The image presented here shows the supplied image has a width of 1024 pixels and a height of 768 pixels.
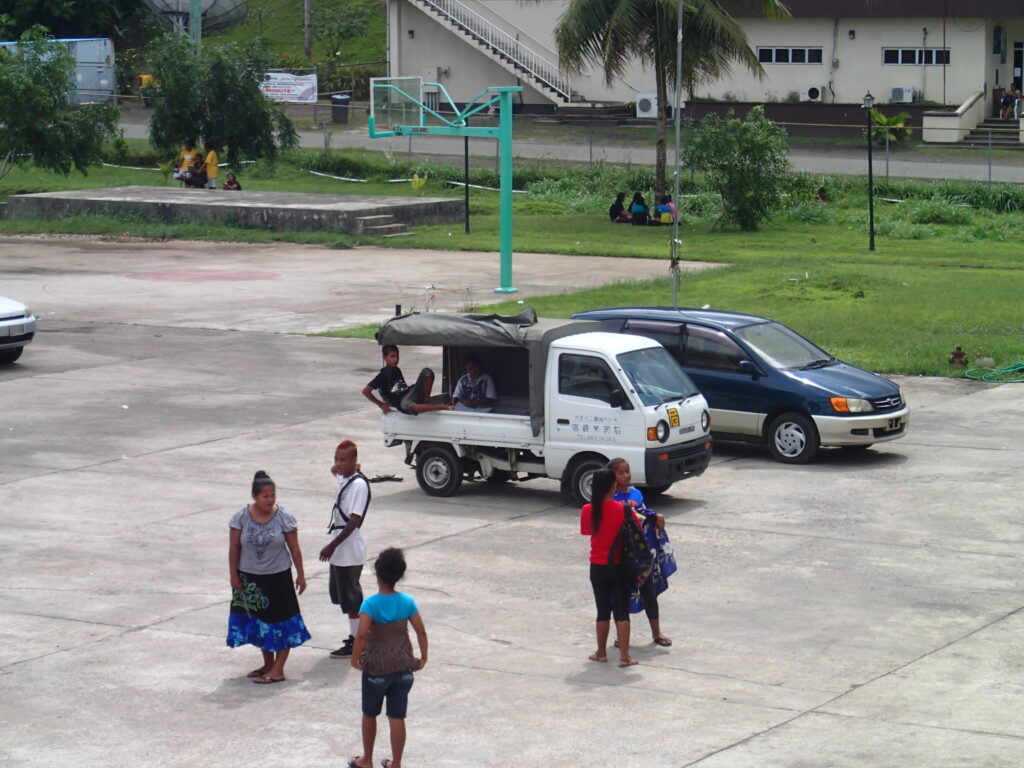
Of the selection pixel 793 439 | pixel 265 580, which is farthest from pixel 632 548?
pixel 793 439

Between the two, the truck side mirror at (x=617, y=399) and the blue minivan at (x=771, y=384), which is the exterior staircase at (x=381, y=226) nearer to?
the blue minivan at (x=771, y=384)

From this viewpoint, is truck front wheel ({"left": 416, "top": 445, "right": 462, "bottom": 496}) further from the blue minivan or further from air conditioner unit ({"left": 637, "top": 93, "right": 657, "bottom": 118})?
air conditioner unit ({"left": 637, "top": 93, "right": 657, "bottom": 118})

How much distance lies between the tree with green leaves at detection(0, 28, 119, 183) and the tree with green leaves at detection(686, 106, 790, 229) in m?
17.4

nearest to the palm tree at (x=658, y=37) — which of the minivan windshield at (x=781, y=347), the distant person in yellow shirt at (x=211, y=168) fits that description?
the distant person in yellow shirt at (x=211, y=168)

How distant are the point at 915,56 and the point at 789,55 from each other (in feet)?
16.4

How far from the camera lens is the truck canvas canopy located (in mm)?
15203

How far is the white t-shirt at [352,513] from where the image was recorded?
34.6ft

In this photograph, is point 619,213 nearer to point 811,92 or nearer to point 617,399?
point 811,92

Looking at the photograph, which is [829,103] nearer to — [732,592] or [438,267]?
[438,267]

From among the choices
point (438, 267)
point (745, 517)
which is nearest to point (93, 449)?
point (745, 517)

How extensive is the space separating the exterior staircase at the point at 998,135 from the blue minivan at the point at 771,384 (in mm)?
41061

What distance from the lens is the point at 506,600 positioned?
1184 cm

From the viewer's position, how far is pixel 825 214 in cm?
4203

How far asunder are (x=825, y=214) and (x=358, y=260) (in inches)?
546
